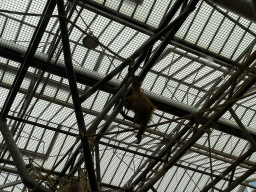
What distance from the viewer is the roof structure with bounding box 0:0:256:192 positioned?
372 inches

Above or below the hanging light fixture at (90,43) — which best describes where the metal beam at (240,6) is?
below

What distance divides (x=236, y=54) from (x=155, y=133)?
6464 mm

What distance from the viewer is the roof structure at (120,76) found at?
9461 mm

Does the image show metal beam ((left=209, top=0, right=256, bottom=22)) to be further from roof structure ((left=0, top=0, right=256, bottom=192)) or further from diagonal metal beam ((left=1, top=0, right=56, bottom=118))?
diagonal metal beam ((left=1, top=0, right=56, bottom=118))

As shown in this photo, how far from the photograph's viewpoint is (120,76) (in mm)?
16016

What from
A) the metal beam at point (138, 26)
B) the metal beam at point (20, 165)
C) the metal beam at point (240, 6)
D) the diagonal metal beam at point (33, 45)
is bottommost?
the metal beam at point (20, 165)

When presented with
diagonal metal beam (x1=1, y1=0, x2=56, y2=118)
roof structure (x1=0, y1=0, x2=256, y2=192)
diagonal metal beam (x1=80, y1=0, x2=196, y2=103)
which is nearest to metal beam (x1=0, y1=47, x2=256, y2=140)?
roof structure (x1=0, y1=0, x2=256, y2=192)

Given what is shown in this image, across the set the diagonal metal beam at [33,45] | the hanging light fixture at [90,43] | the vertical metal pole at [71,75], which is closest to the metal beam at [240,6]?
the vertical metal pole at [71,75]

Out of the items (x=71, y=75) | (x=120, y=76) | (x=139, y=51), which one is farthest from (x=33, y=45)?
(x=120, y=76)

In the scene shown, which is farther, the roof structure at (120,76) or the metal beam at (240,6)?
the roof structure at (120,76)

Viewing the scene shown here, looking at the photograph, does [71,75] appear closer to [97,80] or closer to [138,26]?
[97,80]

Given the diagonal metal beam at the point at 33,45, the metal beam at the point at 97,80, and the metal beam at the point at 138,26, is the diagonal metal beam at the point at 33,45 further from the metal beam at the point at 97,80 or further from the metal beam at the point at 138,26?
the metal beam at the point at 138,26

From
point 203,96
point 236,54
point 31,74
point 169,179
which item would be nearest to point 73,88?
point 31,74

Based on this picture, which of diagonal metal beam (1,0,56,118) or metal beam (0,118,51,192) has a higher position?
diagonal metal beam (1,0,56,118)
